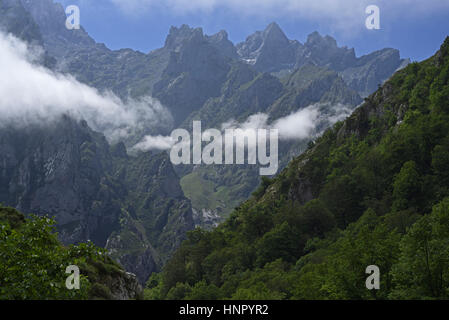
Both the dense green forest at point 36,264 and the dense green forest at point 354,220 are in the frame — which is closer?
the dense green forest at point 36,264

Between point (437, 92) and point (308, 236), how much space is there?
52358 mm

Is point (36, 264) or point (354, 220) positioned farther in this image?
point (354, 220)

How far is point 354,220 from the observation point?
90.4m

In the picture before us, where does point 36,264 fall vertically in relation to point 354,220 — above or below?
below

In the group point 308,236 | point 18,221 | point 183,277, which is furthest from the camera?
point 183,277

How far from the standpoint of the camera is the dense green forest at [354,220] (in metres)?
35.2

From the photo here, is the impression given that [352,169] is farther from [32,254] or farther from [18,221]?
[32,254]

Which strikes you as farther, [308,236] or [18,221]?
[308,236]

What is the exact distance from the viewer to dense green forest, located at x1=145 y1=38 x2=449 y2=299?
35219mm

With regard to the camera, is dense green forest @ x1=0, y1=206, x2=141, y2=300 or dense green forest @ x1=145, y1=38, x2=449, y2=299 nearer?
dense green forest @ x1=0, y1=206, x2=141, y2=300

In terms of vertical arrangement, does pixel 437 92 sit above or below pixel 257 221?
above

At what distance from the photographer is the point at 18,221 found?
134 ft

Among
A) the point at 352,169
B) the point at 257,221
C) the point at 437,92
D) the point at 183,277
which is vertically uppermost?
the point at 437,92
